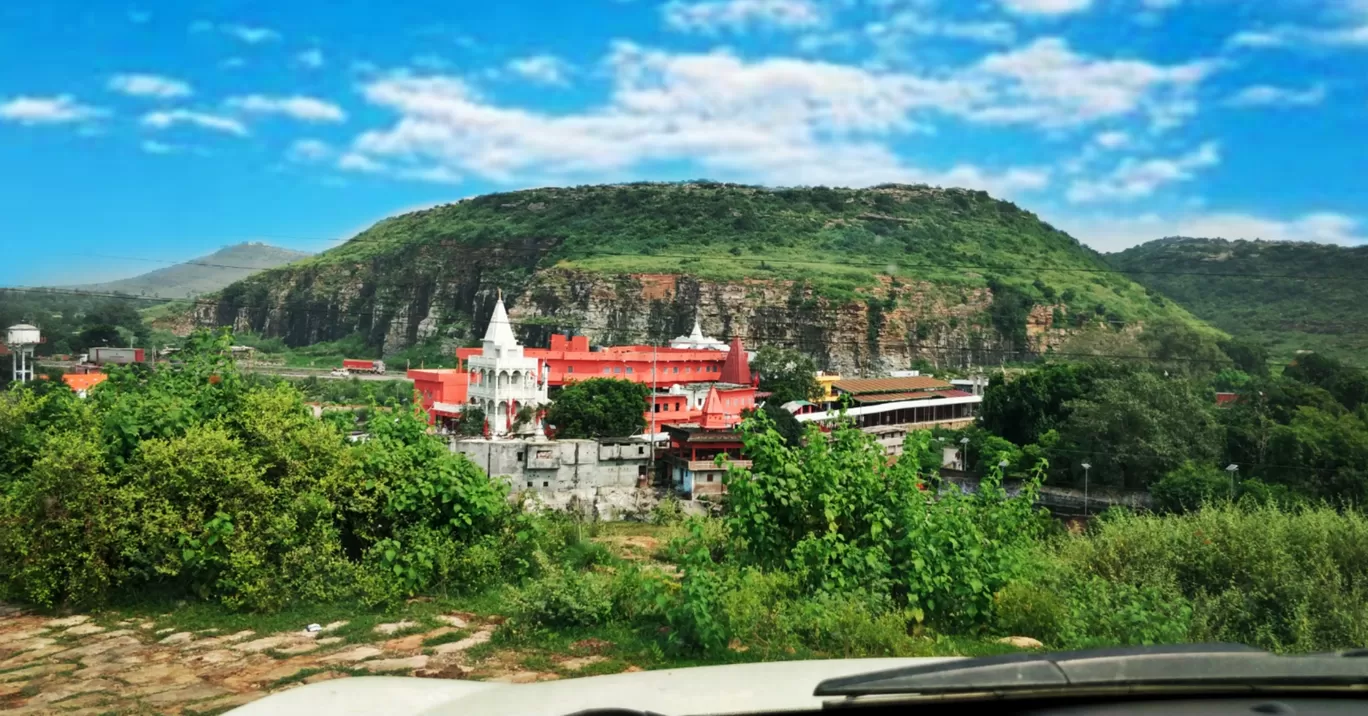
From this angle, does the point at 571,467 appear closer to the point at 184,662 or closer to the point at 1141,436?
the point at 1141,436

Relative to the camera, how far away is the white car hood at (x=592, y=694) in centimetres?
139

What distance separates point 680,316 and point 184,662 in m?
53.2

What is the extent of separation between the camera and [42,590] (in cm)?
480

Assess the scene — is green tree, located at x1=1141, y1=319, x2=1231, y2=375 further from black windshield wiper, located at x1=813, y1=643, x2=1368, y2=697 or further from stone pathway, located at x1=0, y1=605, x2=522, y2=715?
black windshield wiper, located at x1=813, y1=643, x2=1368, y2=697

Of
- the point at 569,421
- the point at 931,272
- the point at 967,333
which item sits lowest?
the point at 569,421

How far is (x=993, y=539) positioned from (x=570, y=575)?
93.8 inches

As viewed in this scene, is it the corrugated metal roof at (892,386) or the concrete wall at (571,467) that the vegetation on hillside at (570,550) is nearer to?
the concrete wall at (571,467)

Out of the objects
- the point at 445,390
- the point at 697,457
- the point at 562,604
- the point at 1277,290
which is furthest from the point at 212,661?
the point at 1277,290

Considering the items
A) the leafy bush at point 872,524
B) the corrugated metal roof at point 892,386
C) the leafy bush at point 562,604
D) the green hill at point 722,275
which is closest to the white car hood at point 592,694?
the leafy bush at point 562,604

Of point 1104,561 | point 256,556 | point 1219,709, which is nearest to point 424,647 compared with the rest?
point 256,556

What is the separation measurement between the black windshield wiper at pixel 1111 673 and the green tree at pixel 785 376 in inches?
1227

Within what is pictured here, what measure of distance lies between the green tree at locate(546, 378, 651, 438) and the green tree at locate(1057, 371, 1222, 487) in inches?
478

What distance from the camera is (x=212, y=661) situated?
4.00 meters

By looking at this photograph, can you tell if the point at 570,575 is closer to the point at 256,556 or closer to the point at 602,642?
the point at 602,642
